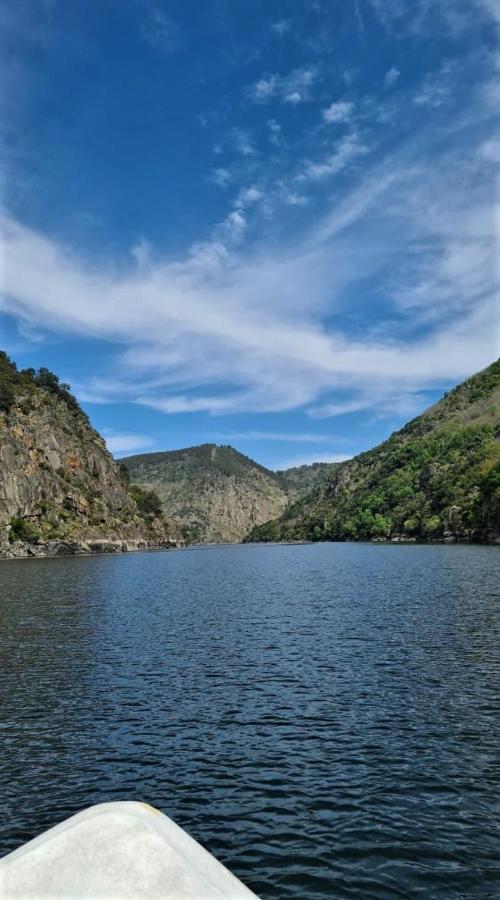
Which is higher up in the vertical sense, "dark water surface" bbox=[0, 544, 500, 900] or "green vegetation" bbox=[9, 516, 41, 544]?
"green vegetation" bbox=[9, 516, 41, 544]

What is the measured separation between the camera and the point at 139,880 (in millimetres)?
7926

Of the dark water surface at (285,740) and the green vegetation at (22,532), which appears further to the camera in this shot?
the green vegetation at (22,532)

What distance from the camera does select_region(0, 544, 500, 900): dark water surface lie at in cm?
1426

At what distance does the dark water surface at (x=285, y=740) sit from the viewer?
1426 cm

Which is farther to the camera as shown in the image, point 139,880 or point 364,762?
point 364,762

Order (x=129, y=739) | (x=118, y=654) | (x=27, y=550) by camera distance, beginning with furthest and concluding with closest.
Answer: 1. (x=27, y=550)
2. (x=118, y=654)
3. (x=129, y=739)

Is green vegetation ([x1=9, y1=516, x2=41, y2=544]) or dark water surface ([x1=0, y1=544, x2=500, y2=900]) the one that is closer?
dark water surface ([x1=0, y1=544, x2=500, y2=900])

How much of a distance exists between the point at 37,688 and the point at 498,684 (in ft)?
73.5

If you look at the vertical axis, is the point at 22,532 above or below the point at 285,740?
above

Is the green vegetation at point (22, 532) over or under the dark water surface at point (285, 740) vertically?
over

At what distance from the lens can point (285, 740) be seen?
2125cm

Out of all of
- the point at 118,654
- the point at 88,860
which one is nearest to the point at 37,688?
the point at 118,654

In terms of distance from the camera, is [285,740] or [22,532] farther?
[22,532]

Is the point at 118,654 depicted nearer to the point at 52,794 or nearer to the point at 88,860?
the point at 52,794
